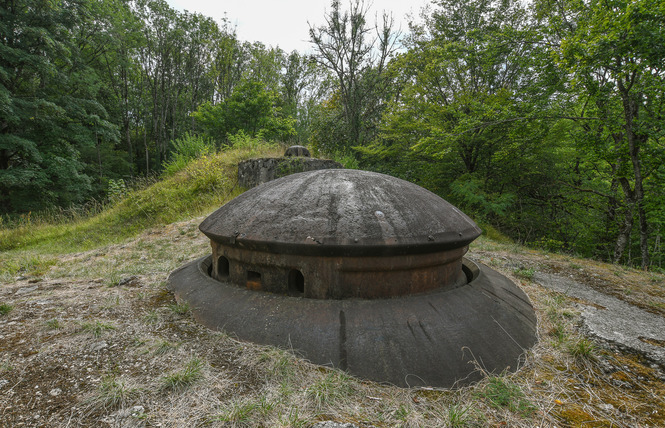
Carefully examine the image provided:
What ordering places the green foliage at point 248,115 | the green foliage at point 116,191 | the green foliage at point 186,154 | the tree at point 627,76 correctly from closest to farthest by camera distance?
the tree at point 627,76 < the green foliage at point 116,191 < the green foliage at point 186,154 < the green foliage at point 248,115

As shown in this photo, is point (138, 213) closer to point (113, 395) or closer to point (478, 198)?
point (113, 395)

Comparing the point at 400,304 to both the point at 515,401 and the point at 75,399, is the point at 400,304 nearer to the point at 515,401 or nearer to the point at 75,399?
the point at 515,401

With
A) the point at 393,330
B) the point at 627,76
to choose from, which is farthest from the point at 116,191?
the point at 627,76

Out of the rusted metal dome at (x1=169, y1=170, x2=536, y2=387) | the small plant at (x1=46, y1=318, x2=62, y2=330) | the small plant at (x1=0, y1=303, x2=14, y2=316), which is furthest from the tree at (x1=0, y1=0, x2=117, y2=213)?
the rusted metal dome at (x1=169, y1=170, x2=536, y2=387)

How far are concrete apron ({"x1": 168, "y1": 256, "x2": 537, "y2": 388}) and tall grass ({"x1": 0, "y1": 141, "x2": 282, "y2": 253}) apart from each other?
20.9ft

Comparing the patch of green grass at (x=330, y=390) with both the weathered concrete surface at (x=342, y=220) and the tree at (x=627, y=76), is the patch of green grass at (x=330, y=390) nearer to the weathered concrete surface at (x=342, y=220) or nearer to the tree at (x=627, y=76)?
the weathered concrete surface at (x=342, y=220)

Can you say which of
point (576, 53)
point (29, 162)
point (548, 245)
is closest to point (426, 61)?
point (576, 53)

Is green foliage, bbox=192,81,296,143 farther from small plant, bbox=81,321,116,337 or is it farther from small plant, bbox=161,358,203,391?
small plant, bbox=161,358,203,391

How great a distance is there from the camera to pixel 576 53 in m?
5.27

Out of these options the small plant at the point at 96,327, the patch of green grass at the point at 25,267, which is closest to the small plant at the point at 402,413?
the small plant at the point at 96,327

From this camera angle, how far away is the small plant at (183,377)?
180cm

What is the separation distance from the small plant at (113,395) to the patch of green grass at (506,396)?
2.16 m

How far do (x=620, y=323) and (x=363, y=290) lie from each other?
274cm

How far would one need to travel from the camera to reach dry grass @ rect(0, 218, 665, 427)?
162cm
